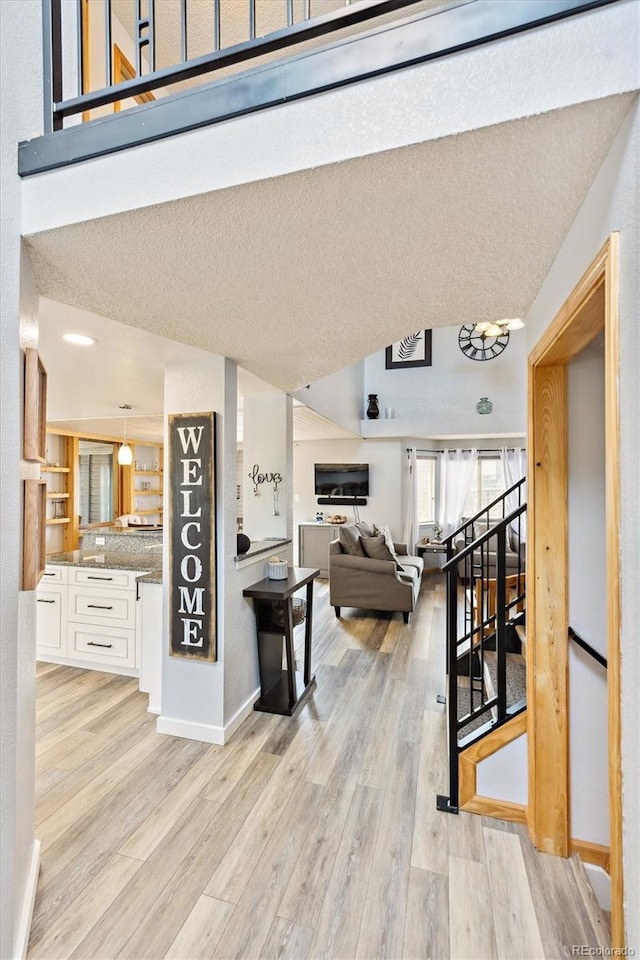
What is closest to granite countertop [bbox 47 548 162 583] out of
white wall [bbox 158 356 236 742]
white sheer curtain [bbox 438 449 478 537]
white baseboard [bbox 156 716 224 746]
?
white wall [bbox 158 356 236 742]

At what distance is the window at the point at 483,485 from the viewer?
23.6 ft

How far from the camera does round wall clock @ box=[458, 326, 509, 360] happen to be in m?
6.19

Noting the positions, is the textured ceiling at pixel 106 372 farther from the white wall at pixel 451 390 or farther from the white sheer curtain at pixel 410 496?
the white sheer curtain at pixel 410 496

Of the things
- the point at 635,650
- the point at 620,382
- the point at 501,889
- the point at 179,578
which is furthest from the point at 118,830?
the point at 620,382

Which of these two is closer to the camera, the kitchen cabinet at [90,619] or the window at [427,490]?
the kitchen cabinet at [90,619]

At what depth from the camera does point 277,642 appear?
2992 mm

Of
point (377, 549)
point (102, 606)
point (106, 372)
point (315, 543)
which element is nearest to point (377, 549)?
point (377, 549)

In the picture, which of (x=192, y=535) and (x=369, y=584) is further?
(x=369, y=584)

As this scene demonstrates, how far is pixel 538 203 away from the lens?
3.63 feet

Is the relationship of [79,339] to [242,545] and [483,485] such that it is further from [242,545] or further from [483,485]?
[483,485]

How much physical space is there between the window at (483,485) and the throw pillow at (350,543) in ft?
10.7

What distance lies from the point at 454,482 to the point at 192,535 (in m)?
5.71

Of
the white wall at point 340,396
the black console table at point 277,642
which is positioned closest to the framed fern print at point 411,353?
the white wall at point 340,396

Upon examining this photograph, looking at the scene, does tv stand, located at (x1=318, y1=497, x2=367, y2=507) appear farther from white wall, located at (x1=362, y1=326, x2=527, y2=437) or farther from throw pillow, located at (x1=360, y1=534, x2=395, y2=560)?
throw pillow, located at (x1=360, y1=534, x2=395, y2=560)
